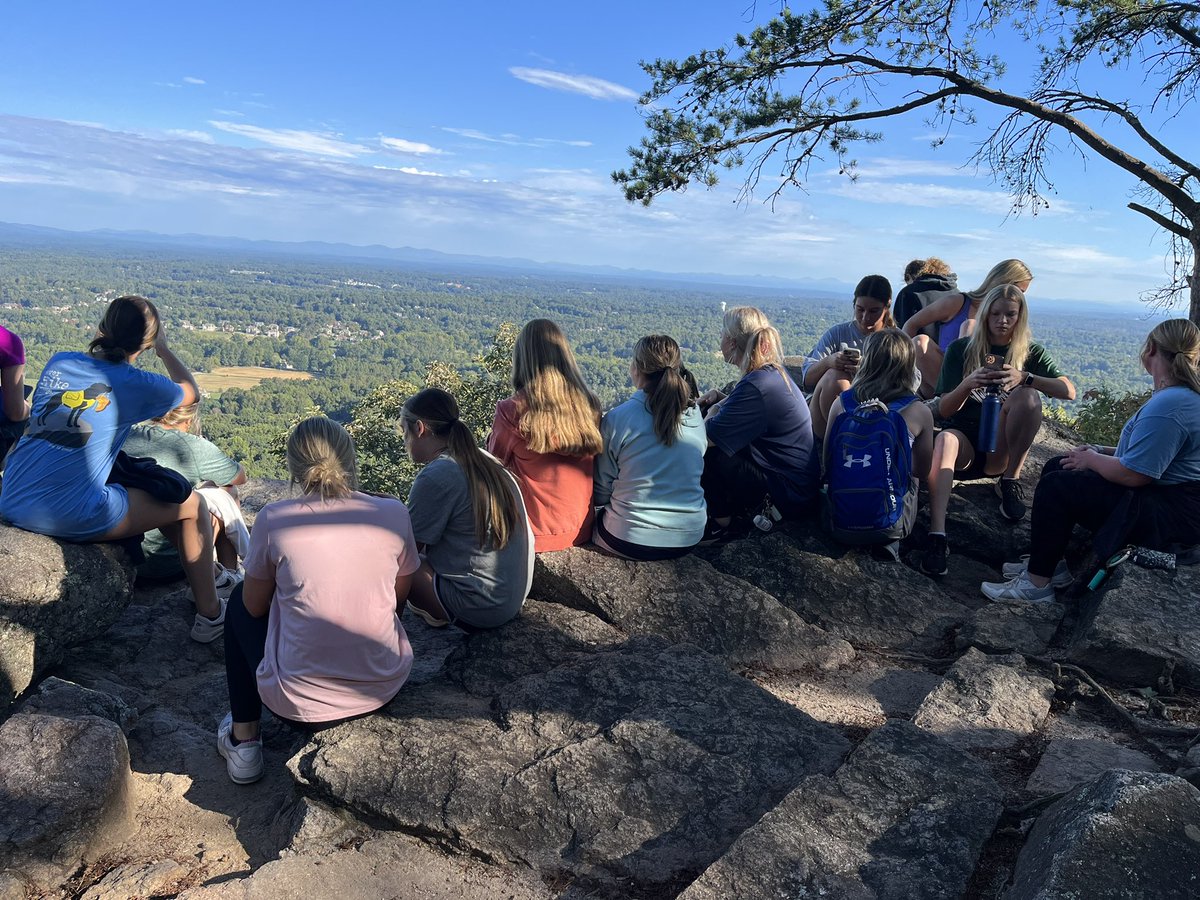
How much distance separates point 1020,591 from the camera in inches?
182

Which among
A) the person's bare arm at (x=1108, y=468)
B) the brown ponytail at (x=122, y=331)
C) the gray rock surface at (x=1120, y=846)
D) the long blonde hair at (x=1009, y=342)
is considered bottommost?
the gray rock surface at (x=1120, y=846)

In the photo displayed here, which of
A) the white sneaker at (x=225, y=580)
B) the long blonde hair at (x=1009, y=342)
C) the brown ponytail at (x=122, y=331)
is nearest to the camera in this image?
the brown ponytail at (x=122, y=331)

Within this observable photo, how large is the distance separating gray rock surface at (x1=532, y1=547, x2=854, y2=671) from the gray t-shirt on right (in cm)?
47

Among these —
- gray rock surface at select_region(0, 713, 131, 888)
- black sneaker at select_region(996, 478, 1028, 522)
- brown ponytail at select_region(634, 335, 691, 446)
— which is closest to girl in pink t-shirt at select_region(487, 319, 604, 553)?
brown ponytail at select_region(634, 335, 691, 446)

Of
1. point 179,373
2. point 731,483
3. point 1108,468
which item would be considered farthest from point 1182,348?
point 179,373

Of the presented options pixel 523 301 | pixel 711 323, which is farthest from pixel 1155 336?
pixel 523 301

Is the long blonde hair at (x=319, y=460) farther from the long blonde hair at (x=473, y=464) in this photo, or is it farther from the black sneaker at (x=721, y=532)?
the black sneaker at (x=721, y=532)

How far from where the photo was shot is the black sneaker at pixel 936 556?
4.97 m

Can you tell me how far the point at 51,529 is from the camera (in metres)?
4.07

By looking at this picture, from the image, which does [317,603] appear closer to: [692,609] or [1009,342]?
[692,609]

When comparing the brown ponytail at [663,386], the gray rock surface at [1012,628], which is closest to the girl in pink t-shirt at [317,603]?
the brown ponytail at [663,386]

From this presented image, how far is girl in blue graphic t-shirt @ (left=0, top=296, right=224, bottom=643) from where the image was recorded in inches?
157

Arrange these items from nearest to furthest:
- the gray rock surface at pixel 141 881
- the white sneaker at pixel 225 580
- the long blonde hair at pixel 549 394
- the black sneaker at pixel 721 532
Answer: the gray rock surface at pixel 141 881 → the long blonde hair at pixel 549 394 → the white sneaker at pixel 225 580 → the black sneaker at pixel 721 532

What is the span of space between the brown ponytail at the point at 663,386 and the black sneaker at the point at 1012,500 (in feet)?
8.16
